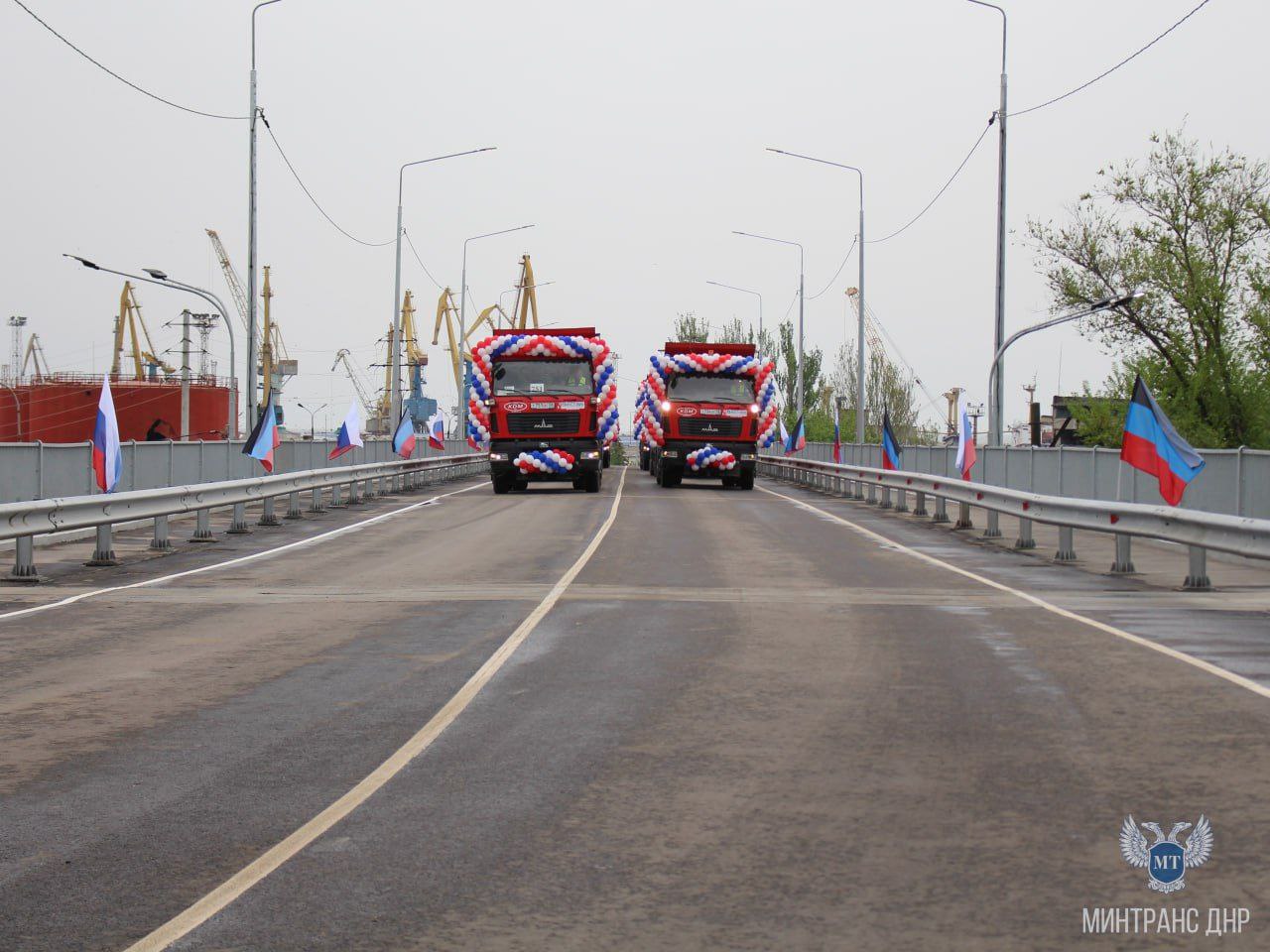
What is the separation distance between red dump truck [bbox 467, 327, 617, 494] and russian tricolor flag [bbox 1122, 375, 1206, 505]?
20.1 metres

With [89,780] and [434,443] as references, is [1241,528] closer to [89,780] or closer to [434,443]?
[89,780]

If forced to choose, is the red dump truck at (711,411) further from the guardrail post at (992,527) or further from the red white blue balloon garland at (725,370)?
the guardrail post at (992,527)

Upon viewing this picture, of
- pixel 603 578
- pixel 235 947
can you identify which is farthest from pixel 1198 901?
pixel 603 578

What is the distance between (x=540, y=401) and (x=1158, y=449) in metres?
20.8

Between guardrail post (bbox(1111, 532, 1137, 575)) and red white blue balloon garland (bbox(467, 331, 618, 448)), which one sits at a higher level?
red white blue balloon garland (bbox(467, 331, 618, 448))

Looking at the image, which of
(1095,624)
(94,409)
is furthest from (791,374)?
(1095,624)

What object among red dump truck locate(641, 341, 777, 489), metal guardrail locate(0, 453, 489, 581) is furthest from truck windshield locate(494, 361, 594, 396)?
red dump truck locate(641, 341, 777, 489)

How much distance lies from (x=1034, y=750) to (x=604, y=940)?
3463 millimetres

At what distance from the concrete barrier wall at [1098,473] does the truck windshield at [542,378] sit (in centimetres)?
889

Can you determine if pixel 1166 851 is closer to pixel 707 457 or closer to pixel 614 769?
pixel 614 769

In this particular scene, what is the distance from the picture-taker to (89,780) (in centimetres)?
708

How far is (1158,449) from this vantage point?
738 inches

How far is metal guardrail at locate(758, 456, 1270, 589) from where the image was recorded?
1463 cm

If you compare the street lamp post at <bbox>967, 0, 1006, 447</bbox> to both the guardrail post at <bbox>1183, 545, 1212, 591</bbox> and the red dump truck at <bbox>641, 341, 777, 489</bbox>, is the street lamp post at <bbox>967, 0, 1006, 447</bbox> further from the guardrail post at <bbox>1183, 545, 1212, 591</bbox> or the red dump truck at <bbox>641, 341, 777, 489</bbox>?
the guardrail post at <bbox>1183, 545, 1212, 591</bbox>
